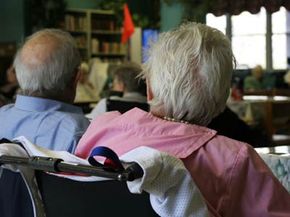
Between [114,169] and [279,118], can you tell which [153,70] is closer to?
[114,169]

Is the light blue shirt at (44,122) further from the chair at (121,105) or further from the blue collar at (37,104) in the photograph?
the chair at (121,105)

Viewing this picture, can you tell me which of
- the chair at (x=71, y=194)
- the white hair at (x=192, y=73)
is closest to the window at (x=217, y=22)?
the white hair at (x=192, y=73)

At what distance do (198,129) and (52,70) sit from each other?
94cm

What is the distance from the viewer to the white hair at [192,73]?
1.25 meters

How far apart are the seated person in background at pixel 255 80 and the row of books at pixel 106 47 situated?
7.66 feet

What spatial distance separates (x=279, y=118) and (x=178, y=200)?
4572 millimetres

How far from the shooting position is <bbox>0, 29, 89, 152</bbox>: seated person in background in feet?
6.51

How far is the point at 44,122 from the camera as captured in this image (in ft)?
6.56

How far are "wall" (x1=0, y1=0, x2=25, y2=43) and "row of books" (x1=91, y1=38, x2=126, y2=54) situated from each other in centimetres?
141

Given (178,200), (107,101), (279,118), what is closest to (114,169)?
(178,200)

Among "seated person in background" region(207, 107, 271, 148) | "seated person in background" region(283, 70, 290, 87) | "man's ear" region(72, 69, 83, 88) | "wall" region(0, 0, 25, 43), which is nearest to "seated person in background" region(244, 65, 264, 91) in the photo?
"seated person in background" region(283, 70, 290, 87)

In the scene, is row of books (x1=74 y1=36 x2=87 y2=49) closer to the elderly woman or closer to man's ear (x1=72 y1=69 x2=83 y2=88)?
man's ear (x1=72 y1=69 x2=83 y2=88)

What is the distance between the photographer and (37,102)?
205cm

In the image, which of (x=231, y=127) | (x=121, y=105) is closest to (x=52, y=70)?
(x=231, y=127)
